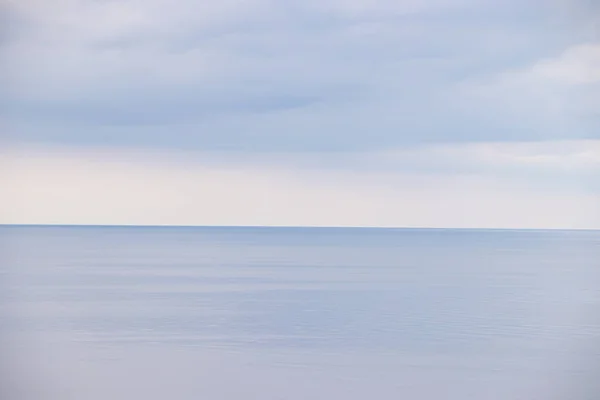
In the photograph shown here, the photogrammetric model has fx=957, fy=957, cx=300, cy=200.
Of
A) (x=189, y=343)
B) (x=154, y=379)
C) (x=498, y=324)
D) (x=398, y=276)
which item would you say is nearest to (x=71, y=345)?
(x=189, y=343)

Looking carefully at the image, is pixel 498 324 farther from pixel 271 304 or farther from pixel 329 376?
pixel 329 376

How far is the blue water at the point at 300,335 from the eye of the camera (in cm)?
1197

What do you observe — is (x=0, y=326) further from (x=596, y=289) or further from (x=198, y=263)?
(x=198, y=263)

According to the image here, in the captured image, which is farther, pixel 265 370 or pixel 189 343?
pixel 189 343

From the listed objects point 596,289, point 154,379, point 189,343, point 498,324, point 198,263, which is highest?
point 198,263

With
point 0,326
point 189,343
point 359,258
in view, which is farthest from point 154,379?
point 359,258

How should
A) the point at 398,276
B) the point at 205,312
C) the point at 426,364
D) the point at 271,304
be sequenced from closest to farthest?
the point at 426,364 → the point at 205,312 → the point at 271,304 → the point at 398,276

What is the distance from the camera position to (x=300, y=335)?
16516 millimetres

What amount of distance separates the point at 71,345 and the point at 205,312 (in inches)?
170

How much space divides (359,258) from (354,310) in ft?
69.7

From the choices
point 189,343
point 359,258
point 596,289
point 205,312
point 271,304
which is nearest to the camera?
point 189,343

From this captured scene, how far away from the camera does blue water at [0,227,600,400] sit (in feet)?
39.3

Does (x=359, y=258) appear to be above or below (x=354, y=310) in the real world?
above

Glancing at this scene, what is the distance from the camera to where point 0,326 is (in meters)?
17.9
